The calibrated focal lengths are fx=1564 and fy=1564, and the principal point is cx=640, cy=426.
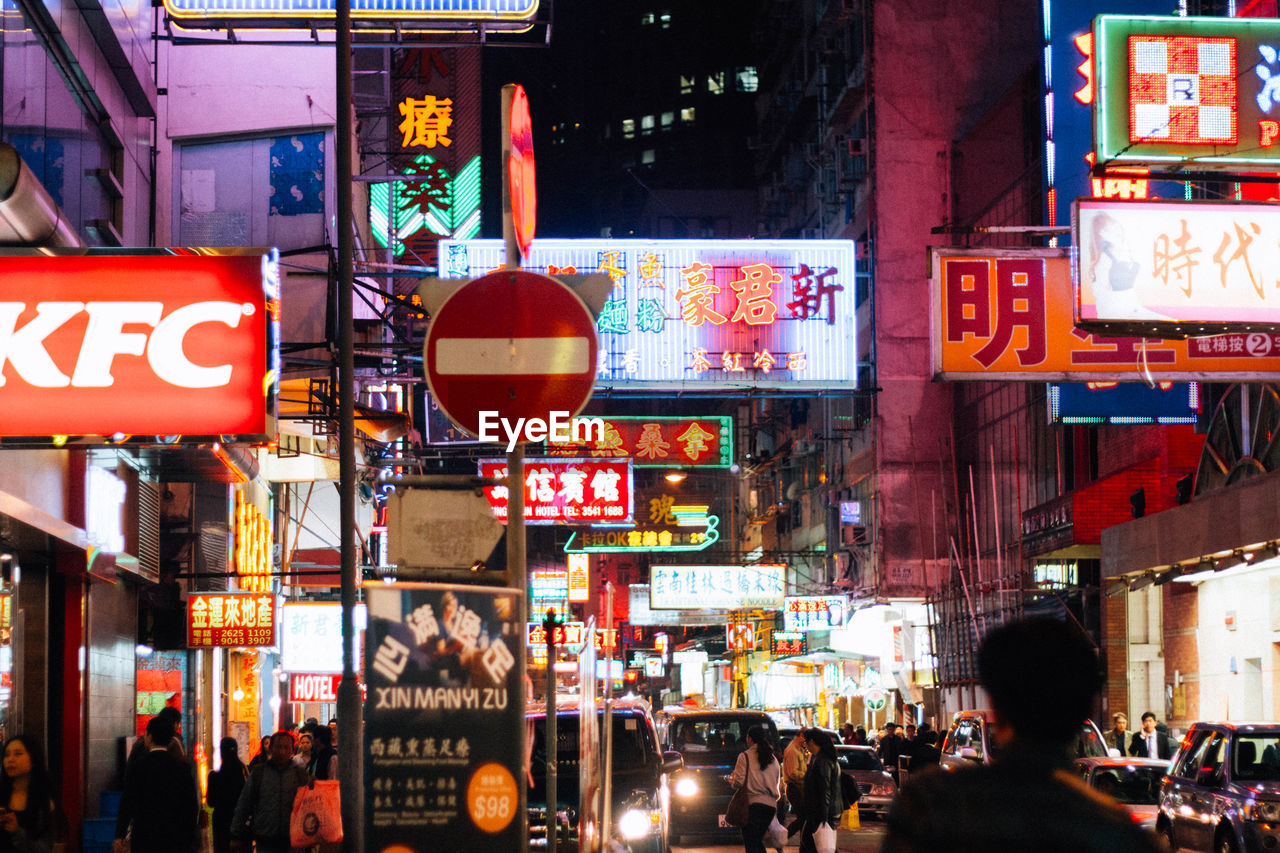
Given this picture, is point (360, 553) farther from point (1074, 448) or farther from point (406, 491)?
point (406, 491)

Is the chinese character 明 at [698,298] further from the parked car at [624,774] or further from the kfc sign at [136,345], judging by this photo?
the kfc sign at [136,345]

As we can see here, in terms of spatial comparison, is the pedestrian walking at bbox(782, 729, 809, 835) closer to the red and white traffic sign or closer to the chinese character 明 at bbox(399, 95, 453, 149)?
the red and white traffic sign

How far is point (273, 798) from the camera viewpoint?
43.7 feet

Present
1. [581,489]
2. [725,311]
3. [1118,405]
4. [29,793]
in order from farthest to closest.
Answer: [581,489], [725,311], [1118,405], [29,793]

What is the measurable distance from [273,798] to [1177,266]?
8689 millimetres

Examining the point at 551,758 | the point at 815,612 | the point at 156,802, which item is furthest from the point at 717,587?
the point at 551,758

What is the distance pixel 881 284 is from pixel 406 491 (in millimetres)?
37610

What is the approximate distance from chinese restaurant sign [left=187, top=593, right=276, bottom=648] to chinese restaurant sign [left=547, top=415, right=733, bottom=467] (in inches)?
334

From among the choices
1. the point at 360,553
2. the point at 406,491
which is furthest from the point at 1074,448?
the point at 406,491

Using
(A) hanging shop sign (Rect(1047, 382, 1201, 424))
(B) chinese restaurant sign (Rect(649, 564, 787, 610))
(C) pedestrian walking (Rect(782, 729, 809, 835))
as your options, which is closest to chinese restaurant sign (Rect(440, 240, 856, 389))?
(A) hanging shop sign (Rect(1047, 382, 1201, 424))

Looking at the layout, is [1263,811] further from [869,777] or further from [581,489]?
[581,489]

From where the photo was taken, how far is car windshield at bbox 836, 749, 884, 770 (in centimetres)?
2586

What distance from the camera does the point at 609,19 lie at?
133125mm

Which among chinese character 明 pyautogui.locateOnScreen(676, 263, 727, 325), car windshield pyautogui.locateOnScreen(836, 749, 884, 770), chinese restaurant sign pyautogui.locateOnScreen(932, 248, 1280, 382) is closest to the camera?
chinese restaurant sign pyautogui.locateOnScreen(932, 248, 1280, 382)
